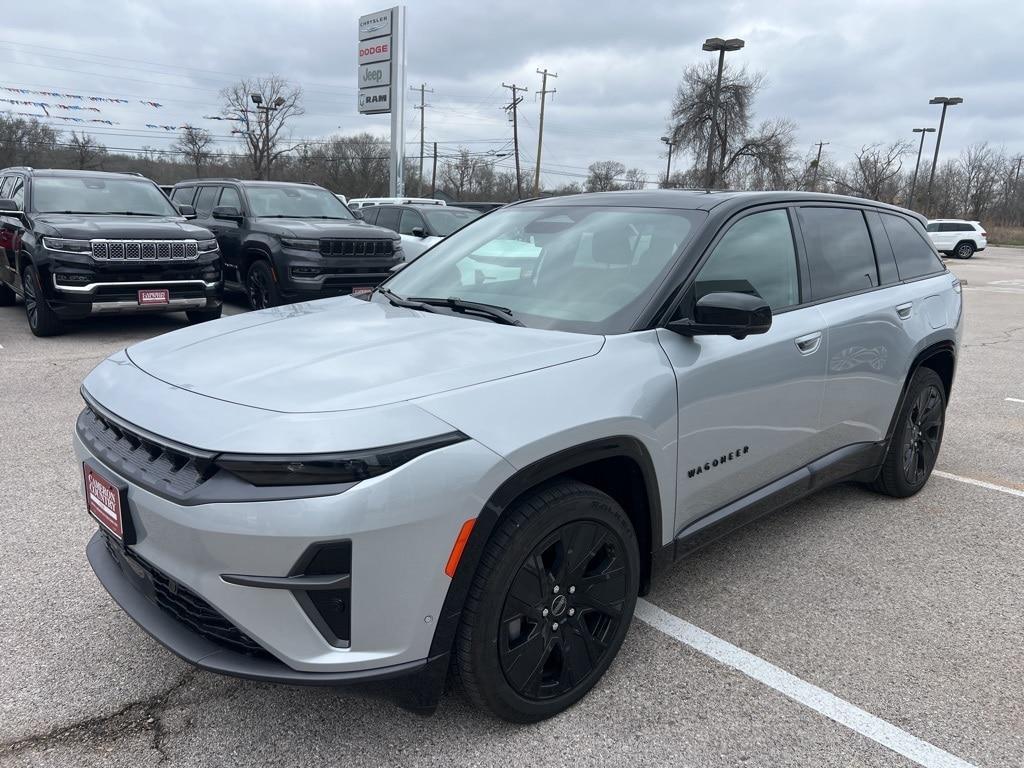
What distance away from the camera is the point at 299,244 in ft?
30.5

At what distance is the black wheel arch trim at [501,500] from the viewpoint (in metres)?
2.00

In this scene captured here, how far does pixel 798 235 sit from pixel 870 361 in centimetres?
74

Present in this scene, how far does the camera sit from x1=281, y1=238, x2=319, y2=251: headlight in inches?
365

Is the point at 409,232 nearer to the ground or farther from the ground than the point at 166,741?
farther from the ground

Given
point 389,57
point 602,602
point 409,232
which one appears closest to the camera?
point 602,602

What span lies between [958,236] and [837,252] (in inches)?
1395

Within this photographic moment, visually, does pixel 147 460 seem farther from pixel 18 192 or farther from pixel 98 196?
pixel 18 192

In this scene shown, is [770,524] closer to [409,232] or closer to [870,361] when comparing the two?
[870,361]

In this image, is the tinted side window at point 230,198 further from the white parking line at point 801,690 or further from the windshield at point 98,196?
the white parking line at point 801,690

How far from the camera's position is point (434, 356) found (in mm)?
2363

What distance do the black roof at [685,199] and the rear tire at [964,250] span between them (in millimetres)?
35540

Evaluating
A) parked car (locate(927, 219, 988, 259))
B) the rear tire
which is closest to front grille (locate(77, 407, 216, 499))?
parked car (locate(927, 219, 988, 259))

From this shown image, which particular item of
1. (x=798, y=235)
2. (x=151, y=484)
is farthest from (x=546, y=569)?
(x=798, y=235)

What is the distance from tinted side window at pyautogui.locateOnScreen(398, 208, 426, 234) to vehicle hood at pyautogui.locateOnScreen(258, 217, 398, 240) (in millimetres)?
2348
